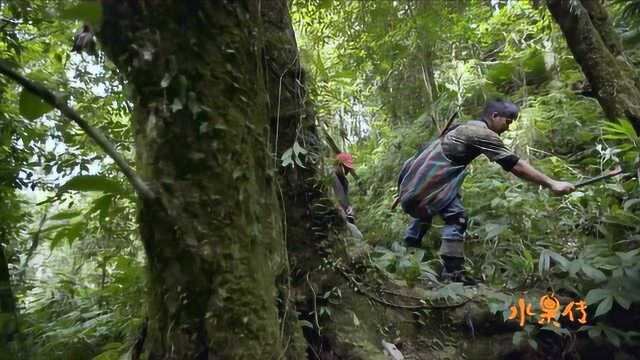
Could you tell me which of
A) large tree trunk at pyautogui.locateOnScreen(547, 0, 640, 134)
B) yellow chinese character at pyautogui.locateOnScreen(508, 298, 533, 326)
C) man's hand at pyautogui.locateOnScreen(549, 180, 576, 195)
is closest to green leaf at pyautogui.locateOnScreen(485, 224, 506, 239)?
man's hand at pyautogui.locateOnScreen(549, 180, 576, 195)

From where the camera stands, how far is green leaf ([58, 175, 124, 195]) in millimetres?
1558

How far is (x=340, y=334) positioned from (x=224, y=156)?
1.40 m

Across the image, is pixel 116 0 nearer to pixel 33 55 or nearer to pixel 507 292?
pixel 507 292

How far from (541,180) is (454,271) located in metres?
0.95

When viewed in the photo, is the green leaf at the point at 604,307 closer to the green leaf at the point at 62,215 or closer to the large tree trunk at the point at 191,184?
the large tree trunk at the point at 191,184

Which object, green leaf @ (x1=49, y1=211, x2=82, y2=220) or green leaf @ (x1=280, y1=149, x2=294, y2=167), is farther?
green leaf @ (x1=280, y1=149, x2=294, y2=167)

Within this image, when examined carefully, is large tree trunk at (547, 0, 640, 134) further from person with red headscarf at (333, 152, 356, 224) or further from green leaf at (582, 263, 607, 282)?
person with red headscarf at (333, 152, 356, 224)

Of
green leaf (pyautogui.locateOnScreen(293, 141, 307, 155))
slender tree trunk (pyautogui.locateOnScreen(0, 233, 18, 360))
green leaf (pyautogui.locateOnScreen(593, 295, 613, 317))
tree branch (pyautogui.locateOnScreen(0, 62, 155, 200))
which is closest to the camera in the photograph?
tree branch (pyautogui.locateOnScreen(0, 62, 155, 200))

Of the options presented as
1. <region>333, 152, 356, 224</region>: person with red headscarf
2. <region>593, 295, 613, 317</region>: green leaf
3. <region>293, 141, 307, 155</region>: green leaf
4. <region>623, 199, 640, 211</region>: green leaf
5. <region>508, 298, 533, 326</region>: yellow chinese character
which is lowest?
<region>593, 295, 613, 317</region>: green leaf

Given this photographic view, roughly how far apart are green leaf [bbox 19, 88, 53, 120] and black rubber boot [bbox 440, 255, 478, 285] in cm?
318

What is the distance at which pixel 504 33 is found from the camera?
26.7ft

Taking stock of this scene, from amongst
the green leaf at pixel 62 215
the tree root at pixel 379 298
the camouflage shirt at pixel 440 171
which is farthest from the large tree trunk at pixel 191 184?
the camouflage shirt at pixel 440 171

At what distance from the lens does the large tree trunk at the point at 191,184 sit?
194 cm

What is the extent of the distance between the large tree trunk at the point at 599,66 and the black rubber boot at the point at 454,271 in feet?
5.42
